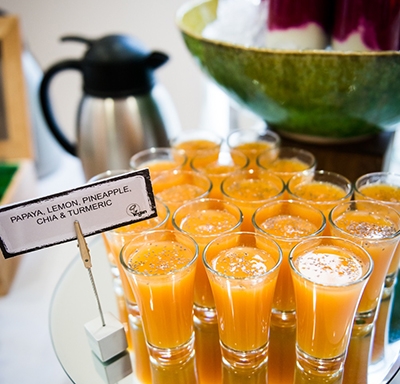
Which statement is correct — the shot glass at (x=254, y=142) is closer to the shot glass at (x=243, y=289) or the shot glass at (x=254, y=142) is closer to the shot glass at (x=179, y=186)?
the shot glass at (x=179, y=186)

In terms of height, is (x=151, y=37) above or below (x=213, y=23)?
below

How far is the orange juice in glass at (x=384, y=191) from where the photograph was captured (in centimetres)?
90

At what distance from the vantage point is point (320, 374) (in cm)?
74

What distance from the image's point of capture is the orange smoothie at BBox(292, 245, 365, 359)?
0.68 m

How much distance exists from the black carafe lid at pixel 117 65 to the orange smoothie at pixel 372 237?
60 cm

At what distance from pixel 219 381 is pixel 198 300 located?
17 cm

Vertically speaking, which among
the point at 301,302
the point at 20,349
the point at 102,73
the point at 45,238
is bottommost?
the point at 20,349

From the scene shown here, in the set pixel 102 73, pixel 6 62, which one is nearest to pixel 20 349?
pixel 102 73

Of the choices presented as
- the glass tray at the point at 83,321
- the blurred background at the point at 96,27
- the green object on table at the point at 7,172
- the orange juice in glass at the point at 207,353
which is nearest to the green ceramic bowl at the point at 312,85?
the glass tray at the point at 83,321

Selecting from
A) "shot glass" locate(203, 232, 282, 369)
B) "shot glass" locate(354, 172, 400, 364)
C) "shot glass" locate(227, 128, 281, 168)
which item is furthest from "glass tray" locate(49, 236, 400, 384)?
"shot glass" locate(227, 128, 281, 168)

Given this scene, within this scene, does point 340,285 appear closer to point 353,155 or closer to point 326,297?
point 326,297

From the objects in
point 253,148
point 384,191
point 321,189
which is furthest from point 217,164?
point 384,191

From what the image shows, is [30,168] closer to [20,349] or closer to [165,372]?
[20,349]

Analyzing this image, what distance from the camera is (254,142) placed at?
1154 millimetres
